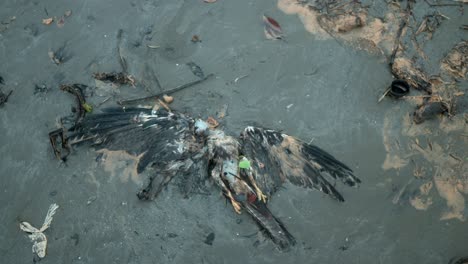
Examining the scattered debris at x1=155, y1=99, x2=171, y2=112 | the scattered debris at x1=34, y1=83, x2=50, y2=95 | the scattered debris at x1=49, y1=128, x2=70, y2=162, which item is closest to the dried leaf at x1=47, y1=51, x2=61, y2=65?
the scattered debris at x1=34, y1=83, x2=50, y2=95

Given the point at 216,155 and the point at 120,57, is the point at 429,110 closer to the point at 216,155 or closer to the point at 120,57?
the point at 216,155

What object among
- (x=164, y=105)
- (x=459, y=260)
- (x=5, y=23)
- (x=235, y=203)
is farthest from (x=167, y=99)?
(x=459, y=260)

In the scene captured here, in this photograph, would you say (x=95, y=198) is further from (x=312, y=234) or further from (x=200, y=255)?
(x=312, y=234)

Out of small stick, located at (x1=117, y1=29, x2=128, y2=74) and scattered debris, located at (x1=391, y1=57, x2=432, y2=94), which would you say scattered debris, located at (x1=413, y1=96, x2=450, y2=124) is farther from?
small stick, located at (x1=117, y1=29, x2=128, y2=74)

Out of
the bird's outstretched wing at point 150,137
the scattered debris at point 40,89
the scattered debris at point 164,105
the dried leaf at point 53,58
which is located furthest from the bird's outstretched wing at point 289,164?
the dried leaf at point 53,58

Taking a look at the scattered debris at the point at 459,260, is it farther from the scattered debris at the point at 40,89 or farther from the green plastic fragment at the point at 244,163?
the scattered debris at the point at 40,89
